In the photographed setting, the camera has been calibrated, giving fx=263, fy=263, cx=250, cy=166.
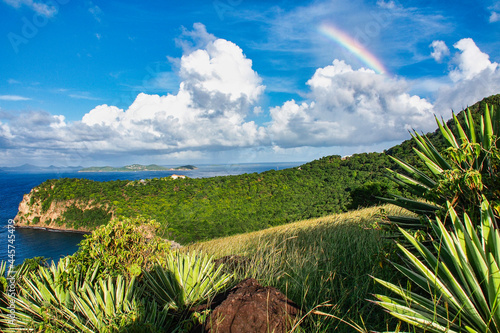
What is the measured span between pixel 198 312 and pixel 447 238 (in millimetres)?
1950

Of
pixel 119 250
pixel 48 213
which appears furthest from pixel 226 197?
pixel 119 250

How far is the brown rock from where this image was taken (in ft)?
6.68

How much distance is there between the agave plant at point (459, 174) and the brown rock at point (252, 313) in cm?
152

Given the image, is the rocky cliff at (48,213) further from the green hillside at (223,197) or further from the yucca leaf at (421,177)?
the yucca leaf at (421,177)

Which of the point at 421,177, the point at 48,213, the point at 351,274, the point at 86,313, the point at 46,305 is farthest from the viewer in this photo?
the point at 48,213

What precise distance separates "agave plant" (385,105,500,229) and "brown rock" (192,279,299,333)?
1.52 meters

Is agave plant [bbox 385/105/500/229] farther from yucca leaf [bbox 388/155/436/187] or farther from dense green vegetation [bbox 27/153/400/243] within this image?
dense green vegetation [bbox 27/153/400/243]

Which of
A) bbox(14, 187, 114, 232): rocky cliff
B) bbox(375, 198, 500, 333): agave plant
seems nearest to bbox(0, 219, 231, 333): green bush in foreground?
bbox(375, 198, 500, 333): agave plant

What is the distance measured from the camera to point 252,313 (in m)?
2.11

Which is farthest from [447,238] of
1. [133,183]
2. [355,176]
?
[133,183]

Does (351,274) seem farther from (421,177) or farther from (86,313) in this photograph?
(86,313)

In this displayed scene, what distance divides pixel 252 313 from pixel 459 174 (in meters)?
1.98

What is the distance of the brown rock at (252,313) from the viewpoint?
204cm

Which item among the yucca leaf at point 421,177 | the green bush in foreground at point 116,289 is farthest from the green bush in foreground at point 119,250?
the yucca leaf at point 421,177
